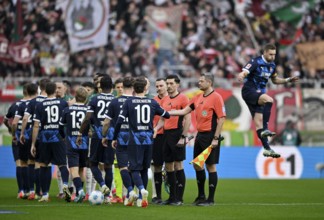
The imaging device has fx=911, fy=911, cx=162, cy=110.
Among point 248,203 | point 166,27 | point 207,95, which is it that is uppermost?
point 166,27

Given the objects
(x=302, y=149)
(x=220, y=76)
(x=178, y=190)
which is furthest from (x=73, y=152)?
(x=220, y=76)

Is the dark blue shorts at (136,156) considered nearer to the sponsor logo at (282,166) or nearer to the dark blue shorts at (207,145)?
the dark blue shorts at (207,145)

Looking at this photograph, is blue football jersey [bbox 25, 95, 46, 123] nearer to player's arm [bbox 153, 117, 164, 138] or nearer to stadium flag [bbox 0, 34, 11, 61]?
player's arm [bbox 153, 117, 164, 138]

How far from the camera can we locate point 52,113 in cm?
1948

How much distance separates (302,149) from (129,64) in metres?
7.67

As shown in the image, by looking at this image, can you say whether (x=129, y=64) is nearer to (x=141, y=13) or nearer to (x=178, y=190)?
(x=141, y=13)

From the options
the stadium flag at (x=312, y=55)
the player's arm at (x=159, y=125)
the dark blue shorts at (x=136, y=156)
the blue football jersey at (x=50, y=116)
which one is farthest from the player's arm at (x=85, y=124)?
the stadium flag at (x=312, y=55)

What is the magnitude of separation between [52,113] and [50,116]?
0.34 ft

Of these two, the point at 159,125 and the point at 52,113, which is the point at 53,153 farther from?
the point at 159,125

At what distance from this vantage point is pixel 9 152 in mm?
28641

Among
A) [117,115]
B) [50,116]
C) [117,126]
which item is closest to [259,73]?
[117,115]

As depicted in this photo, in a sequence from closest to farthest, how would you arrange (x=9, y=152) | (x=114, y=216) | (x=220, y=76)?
(x=114, y=216) < (x=9, y=152) < (x=220, y=76)

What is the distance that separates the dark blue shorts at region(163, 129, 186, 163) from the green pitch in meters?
0.99

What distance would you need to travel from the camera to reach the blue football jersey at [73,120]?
61.7 ft
